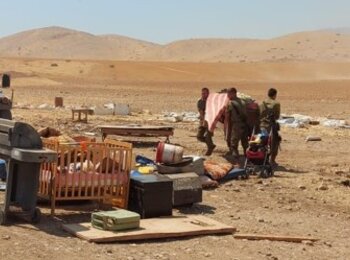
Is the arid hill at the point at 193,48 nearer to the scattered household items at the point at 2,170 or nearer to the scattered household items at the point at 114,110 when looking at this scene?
the scattered household items at the point at 114,110

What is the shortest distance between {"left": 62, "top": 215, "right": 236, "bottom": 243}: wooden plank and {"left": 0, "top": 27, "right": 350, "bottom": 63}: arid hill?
120785 millimetres

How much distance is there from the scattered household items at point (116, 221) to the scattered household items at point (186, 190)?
1602 mm

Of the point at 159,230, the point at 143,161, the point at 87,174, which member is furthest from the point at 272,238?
the point at 143,161

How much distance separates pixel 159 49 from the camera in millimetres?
164750

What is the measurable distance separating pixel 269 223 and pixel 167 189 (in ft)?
4.65

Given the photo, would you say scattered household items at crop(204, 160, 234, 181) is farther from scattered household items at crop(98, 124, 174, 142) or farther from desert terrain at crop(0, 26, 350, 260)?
scattered household items at crop(98, 124, 174, 142)

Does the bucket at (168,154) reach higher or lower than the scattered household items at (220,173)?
higher

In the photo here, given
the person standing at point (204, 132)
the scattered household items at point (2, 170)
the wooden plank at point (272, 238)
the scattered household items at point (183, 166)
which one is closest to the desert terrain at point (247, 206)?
the wooden plank at point (272, 238)

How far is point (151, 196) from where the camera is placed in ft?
30.3

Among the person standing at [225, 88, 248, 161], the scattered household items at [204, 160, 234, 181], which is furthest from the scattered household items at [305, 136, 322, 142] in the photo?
the scattered household items at [204, 160, 234, 181]

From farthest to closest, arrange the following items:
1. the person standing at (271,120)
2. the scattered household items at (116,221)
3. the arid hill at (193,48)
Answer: the arid hill at (193,48), the person standing at (271,120), the scattered household items at (116,221)

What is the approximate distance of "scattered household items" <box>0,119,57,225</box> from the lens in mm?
8086

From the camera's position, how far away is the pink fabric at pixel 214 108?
1506 cm

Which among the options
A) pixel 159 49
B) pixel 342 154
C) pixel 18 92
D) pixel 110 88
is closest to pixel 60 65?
pixel 110 88
